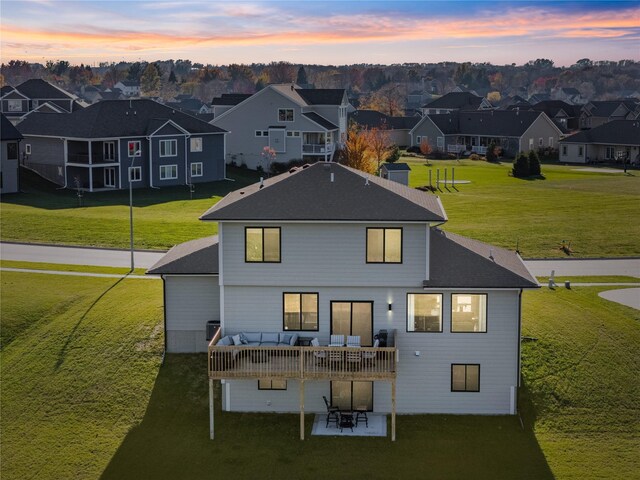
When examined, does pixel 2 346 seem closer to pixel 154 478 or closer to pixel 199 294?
pixel 199 294

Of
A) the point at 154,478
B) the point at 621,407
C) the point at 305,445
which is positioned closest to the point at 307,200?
the point at 305,445

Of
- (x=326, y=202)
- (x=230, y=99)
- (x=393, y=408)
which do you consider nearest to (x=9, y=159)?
(x=230, y=99)

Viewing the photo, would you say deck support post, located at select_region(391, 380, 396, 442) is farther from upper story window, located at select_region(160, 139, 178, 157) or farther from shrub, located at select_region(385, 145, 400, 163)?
shrub, located at select_region(385, 145, 400, 163)

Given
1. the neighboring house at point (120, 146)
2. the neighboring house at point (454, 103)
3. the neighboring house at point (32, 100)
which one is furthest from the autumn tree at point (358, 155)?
the neighboring house at point (454, 103)

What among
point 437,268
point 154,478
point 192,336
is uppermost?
point 437,268

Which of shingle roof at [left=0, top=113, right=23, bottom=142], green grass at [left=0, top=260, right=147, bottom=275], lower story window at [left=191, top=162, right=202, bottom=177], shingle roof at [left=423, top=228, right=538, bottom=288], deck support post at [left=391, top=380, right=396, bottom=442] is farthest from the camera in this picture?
lower story window at [left=191, top=162, right=202, bottom=177]

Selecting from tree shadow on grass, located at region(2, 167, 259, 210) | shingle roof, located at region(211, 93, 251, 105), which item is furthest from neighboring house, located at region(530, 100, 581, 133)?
tree shadow on grass, located at region(2, 167, 259, 210)
